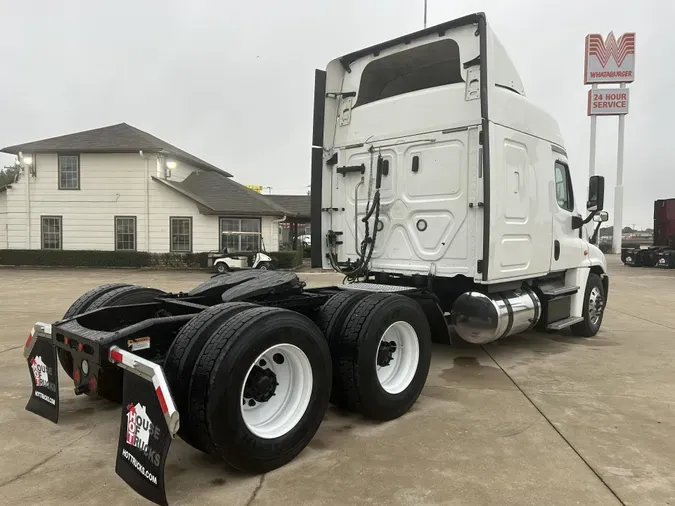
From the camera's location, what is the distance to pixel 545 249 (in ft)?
19.5

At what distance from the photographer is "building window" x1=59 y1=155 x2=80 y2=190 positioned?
2208 cm

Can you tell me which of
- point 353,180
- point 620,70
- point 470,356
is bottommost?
point 470,356

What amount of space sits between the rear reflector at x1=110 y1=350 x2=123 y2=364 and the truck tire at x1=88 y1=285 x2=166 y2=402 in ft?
3.23

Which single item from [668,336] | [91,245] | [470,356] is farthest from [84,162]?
[668,336]

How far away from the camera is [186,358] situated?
2.73m

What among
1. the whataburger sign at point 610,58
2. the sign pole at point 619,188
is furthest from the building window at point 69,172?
the sign pole at point 619,188

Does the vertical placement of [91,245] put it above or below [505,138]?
below

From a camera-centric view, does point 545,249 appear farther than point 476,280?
Yes

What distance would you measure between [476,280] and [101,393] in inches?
143

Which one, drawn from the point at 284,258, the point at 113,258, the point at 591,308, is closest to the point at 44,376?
the point at 591,308

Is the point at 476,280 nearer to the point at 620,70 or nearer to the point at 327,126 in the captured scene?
the point at 327,126

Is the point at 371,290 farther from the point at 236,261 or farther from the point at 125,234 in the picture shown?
the point at 125,234

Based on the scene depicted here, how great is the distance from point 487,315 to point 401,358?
4.57 ft

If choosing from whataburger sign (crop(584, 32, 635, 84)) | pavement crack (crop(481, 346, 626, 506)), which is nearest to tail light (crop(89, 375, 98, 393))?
pavement crack (crop(481, 346, 626, 506))
